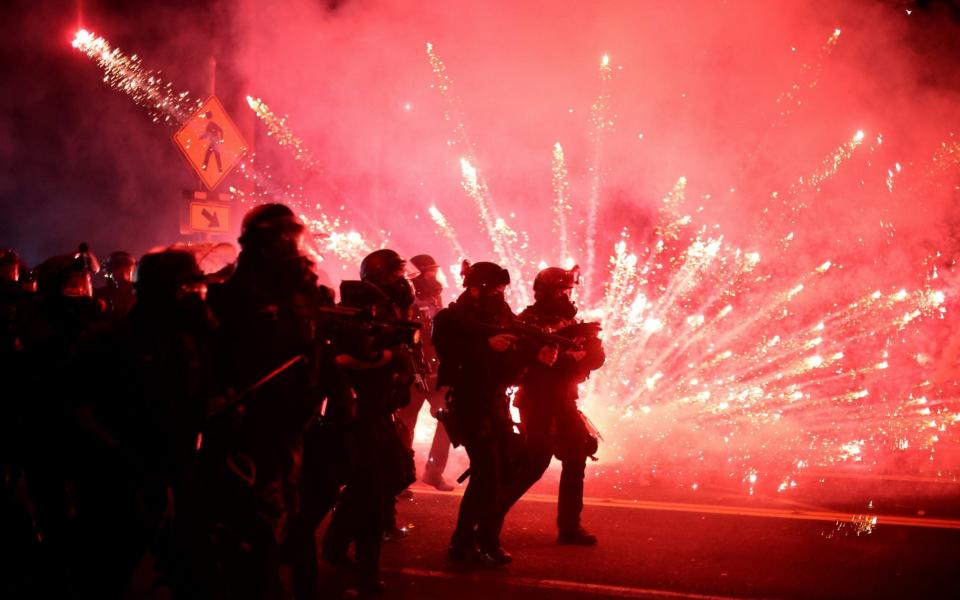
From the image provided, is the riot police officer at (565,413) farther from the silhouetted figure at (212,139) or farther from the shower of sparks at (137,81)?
the shower of sparks at (137,81)

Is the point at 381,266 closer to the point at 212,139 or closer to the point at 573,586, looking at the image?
the point at 573,586

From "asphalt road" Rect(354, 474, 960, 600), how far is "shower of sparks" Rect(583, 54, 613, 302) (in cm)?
864

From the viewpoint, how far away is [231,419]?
3.78m

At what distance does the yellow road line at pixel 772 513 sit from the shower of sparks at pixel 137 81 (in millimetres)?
11632

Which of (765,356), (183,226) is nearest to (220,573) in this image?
(183,226)

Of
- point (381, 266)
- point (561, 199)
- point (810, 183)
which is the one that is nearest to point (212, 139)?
point (381, 266)

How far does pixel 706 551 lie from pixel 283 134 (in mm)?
14269

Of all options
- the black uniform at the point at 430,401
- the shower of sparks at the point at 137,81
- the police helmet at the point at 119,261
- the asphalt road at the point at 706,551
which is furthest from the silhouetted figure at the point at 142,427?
the shower of sparks at the point at 137,81

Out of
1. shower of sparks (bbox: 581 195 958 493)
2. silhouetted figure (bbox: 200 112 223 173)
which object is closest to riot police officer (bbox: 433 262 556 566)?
shower of sparks (bbox: 581 195 958 493)

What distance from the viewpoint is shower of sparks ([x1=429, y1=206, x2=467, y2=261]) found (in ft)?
69.8

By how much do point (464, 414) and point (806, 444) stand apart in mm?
5966

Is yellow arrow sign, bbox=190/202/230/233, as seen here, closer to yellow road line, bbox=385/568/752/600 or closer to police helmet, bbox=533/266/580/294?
police helmet, bbox=533/266/580/294

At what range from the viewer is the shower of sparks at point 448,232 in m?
21.3

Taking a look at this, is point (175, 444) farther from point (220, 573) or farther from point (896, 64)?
point (896, 64)
